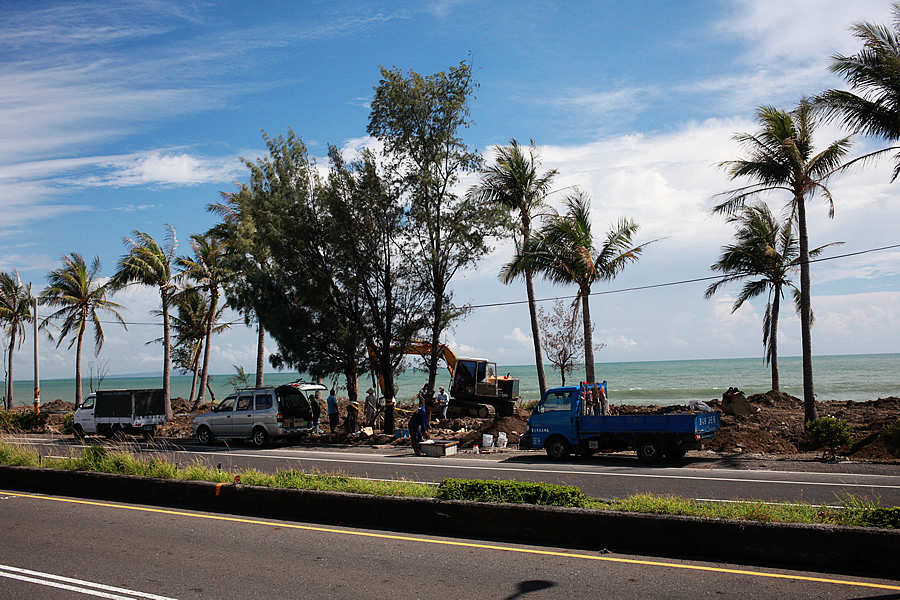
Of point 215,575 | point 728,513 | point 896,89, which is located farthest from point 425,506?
point 896,89

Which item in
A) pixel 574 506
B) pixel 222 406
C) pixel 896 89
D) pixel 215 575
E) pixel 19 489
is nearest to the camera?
pixel 215 575

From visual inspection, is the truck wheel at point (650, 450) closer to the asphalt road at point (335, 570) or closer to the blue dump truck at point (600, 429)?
the blue dump truck at point (600, 429)

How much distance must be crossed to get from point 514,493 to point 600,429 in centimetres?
867

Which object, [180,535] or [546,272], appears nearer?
[180,535]

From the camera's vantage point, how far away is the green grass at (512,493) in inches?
274

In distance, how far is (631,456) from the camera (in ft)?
58.0

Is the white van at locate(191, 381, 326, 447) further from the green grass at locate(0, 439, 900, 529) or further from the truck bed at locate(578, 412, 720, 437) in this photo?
the truck bed at locate(578, 412, 720, 437)

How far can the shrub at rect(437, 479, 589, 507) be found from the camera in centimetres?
823

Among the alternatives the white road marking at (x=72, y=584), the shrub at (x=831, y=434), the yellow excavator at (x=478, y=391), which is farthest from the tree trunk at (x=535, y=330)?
the white road marking at (x=72, y=584)

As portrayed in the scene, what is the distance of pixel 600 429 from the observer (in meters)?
16.7

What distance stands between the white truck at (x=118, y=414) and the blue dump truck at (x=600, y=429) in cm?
1577

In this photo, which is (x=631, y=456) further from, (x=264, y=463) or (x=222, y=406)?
(x=222, y=406)

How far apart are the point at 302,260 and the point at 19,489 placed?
1340 cm

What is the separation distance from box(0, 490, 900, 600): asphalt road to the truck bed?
30.6ft
